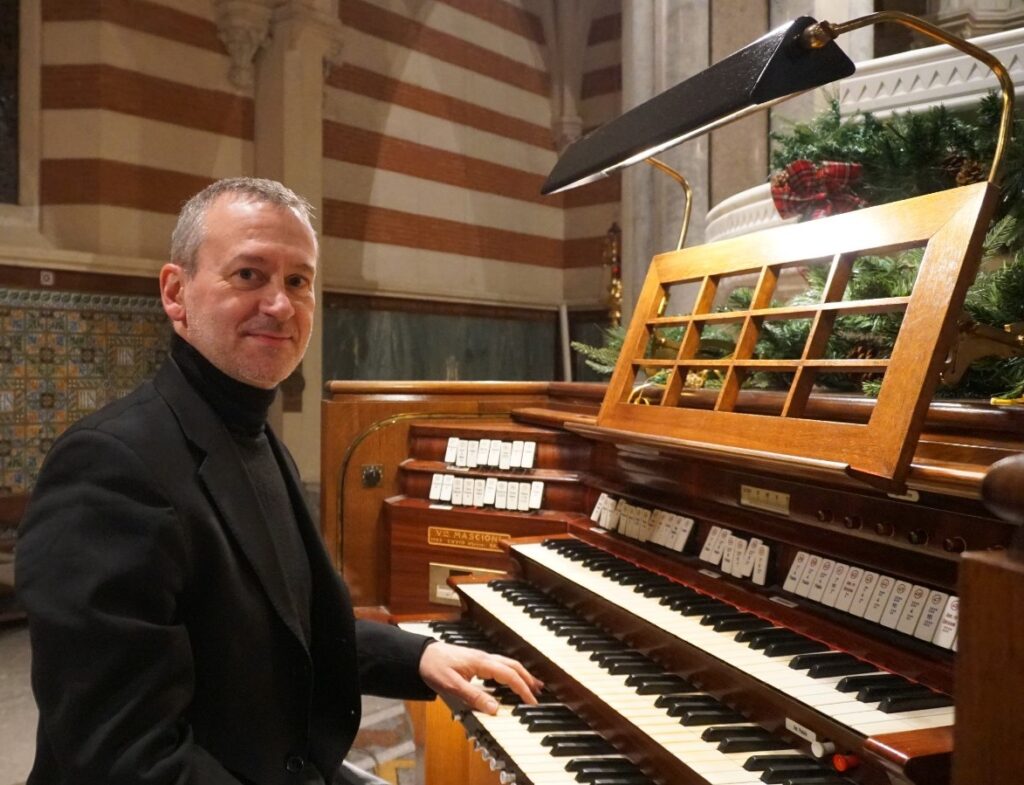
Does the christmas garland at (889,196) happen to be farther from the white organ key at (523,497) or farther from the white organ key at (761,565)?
the white organ key at (523,497)

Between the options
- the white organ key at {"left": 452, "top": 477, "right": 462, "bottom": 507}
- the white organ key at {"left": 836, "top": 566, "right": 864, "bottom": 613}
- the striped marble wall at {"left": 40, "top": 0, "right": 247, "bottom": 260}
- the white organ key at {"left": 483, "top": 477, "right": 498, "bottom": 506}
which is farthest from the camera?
the striped marble wall at {"left": 40, "top": 0, "right": 247, "bottom": 260}

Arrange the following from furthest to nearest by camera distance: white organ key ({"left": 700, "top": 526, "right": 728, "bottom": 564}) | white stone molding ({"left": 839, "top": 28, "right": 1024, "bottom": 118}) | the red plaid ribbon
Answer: white stone molding ({"left": 839, "top": 28, "right": 1024, "bottom": 118}), the red plaid ribbon, white organ key ({"left": 700, "top": 526, "right": 728, "bottom": 564})

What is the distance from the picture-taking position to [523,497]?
Result: 301 cm

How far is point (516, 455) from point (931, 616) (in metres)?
1.87

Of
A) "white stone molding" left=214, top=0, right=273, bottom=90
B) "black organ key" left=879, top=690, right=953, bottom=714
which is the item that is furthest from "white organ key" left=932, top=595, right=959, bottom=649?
"white stone molding" left=214, top=0, right=273, bottom=90

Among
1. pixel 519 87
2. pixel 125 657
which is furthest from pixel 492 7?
pixel 125 657

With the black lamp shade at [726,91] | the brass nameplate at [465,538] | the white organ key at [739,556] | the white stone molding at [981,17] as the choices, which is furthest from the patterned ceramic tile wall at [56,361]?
the white stone molding at [981,17]

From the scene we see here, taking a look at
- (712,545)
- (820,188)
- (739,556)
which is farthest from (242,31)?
(739,556)

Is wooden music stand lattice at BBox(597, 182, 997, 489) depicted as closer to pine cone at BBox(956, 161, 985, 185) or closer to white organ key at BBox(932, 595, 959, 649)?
white organ key at BBox(932, 595, 959, 649)

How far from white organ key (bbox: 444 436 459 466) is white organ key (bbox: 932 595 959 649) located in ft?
7.15

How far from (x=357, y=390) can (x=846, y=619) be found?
246cm

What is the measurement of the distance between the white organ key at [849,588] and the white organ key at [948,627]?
20cm

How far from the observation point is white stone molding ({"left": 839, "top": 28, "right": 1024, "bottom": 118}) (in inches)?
102

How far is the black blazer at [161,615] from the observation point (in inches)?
42.1
